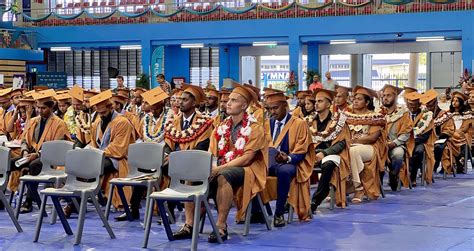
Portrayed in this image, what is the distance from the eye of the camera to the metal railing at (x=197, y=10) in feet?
90.5

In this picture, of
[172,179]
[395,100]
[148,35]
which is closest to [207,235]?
[172,179]

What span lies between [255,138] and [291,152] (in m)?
0.89

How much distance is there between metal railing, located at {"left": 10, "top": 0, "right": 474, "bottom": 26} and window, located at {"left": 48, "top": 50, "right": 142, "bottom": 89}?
300cm

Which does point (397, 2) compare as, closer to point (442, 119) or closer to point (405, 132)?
point (442, 119)

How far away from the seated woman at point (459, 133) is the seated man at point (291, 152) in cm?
526

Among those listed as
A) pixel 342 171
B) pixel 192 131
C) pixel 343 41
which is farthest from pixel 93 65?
pixel 192 131

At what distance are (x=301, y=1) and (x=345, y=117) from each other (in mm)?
20073

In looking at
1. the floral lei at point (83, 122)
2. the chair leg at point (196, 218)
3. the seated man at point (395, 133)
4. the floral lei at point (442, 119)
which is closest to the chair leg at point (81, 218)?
the chair leg at point (196, 218)

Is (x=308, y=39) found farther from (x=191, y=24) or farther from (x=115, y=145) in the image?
(x=115, y=145)

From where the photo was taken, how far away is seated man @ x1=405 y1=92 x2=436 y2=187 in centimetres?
1234

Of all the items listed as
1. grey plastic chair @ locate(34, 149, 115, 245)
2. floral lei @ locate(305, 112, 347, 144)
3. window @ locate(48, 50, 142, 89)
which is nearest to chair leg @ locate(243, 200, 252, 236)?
grey plastic chair @ locate(34, 149, 115, 245)

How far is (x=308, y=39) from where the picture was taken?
2886cm

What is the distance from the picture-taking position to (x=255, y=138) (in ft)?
27.2

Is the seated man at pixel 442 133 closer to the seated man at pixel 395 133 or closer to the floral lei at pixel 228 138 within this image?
the seated man at pixel 395 133
